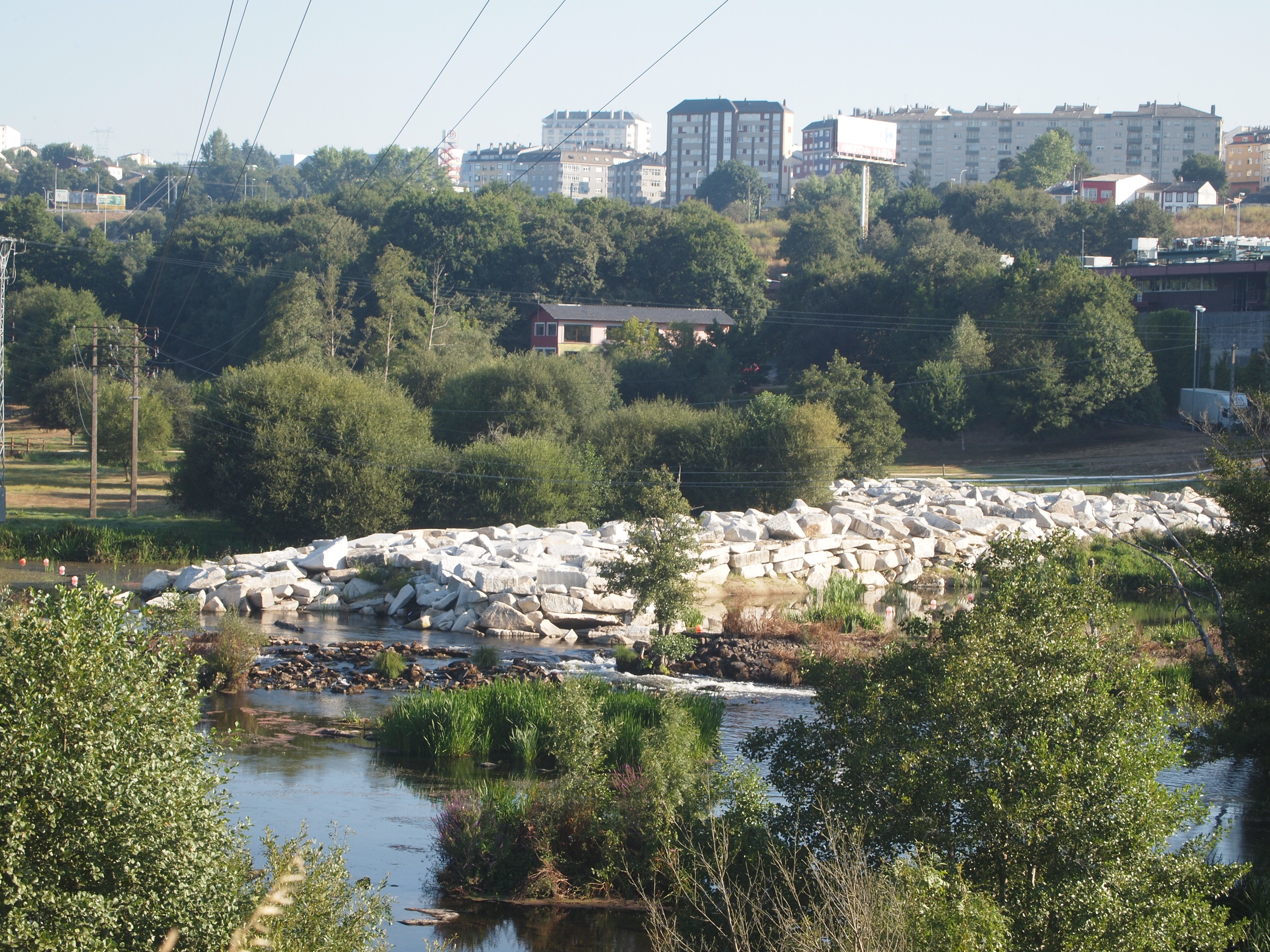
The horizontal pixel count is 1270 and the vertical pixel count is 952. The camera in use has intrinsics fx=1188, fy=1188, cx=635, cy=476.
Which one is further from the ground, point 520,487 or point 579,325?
point 579,325

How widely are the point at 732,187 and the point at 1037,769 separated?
147 meters

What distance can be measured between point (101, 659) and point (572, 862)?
245 inches

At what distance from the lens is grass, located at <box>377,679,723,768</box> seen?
650 inches

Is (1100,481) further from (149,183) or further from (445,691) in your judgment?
(149,183)

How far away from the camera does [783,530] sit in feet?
123

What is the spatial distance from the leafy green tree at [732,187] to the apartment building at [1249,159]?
62032 mm

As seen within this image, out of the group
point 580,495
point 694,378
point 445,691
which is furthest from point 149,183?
point 445,691

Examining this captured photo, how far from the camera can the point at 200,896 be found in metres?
7.19

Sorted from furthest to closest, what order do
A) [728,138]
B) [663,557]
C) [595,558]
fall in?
1. [728,138]
2. [595,558]
3. [663,557]

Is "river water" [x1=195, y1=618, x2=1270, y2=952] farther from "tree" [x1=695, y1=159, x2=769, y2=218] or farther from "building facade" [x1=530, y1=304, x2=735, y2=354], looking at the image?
"tree" [x1=695, y1=159, x2=769, y2=218]

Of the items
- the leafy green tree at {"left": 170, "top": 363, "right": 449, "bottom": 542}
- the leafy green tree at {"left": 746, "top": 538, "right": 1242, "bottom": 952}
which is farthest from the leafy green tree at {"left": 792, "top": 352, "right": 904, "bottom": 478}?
the leafy green tree at {"left": 746, "top": 538, "right": 1242, "bottom": 952}

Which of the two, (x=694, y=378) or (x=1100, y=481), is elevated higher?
(x=694, y=378)

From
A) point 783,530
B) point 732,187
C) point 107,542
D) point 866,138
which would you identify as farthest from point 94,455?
point 732,187

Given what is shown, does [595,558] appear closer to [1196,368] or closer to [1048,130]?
[1196,368]
